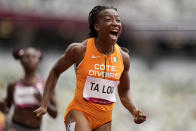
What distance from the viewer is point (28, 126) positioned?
292 inches

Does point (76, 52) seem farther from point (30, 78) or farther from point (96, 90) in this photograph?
point (30, 78)

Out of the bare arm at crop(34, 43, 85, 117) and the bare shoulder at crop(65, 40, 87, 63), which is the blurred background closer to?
the bare arm at crop(34, 43, 85, 117)

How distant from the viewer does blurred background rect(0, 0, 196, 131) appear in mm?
12789

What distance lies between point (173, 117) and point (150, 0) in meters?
4.77

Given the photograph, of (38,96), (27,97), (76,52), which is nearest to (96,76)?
(76,52)

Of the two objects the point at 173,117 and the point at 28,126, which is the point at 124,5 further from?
the point at 28,126

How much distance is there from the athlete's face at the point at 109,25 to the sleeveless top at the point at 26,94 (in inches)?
97.2

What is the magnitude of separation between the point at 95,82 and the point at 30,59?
9.73 feet

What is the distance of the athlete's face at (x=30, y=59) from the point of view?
7.84 m

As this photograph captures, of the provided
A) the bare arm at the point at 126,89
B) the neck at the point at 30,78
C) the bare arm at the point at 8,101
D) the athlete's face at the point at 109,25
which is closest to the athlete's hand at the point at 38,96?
the neck at the point at 30,78

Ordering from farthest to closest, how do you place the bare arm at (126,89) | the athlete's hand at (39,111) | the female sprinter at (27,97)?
1. the female sprinter at (27,97)
2. the bare arm at (126,89)
3. the athlete's hand at (39,111)

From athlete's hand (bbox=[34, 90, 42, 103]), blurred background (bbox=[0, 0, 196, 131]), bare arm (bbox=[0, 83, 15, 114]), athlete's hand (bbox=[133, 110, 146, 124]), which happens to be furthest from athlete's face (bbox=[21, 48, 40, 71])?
blurred background (bbox=[0, 0, 196, 131])

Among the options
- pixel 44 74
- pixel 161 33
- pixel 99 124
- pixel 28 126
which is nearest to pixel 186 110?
pixel 161 33

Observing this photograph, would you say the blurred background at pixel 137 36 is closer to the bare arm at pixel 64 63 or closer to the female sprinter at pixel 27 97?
the female sprinter at pixel 27 97
